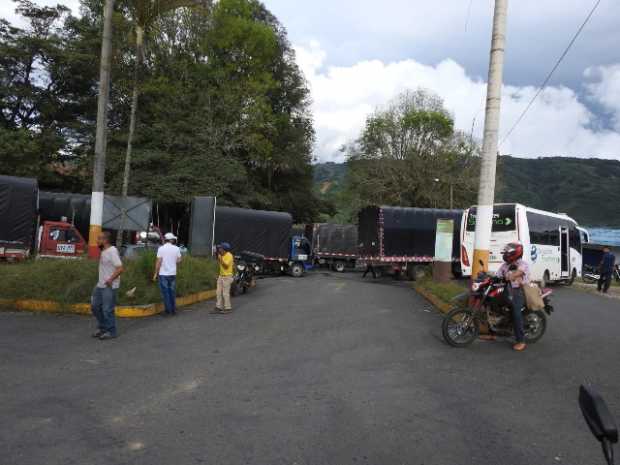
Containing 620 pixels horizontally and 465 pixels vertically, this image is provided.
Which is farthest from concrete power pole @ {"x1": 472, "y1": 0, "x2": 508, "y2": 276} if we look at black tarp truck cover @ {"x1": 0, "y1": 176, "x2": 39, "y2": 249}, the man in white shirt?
black tarp truck cover @ {"x1": 0, "y1": 176, "x2": 39, "y2": 249}

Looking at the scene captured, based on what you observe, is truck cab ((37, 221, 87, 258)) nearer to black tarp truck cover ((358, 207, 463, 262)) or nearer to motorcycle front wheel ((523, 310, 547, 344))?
black tarp truck cover ((358, 207, 463, 262))

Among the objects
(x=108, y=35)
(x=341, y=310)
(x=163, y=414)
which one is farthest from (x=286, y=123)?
(x=163, y=414)

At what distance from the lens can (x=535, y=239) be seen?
19.9m

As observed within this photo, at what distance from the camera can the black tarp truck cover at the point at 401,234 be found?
2392 centimetres

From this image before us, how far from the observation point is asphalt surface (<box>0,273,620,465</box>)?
405cm

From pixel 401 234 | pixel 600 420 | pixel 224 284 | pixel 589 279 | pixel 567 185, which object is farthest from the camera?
pixel 567 185

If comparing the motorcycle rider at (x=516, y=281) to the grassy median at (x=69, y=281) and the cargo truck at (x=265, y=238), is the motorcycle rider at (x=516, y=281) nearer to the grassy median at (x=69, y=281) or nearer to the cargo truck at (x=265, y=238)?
the grassy median at (x=69, y=281)

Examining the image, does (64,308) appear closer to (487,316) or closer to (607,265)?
(487,316)

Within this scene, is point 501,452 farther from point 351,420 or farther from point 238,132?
point 238,132

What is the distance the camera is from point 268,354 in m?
7.37

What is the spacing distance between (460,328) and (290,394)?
→ 3596 mm

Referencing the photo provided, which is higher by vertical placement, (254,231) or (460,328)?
(254,231)

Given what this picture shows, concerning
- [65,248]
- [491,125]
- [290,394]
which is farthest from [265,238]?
[290,394]

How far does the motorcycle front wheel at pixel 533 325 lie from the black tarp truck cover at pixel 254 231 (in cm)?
1657
